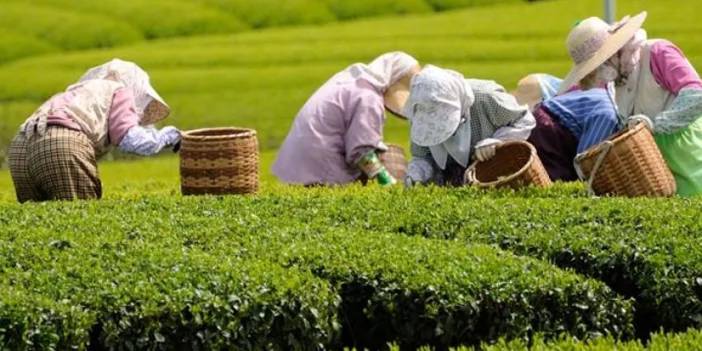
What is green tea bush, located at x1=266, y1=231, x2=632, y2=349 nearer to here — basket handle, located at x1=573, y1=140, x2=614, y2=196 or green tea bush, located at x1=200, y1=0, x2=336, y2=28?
basket handle, located at x1=573, y1=140, x2=614, y2=196

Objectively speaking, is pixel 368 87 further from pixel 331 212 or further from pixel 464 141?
pixel 331 212

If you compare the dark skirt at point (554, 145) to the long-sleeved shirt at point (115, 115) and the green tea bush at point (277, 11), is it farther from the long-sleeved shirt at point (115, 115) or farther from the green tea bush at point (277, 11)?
the green tea bush at point (277, 11)

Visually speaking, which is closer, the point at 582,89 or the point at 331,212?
the point at 331,212

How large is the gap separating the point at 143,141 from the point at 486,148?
2.31 m

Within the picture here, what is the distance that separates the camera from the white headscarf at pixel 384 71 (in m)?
12.3

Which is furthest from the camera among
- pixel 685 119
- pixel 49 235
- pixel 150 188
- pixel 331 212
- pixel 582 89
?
pixel 150 188

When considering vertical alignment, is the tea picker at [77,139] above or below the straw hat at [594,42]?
below

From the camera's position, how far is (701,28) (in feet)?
93.4

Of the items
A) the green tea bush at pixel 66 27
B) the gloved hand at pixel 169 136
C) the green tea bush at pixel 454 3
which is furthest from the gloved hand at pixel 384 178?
the green tea bush at pixel 454 3

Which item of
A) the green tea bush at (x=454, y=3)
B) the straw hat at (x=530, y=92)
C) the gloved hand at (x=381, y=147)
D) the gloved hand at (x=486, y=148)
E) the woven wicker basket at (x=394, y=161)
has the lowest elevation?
the green tea bush at (x=454, y=3)

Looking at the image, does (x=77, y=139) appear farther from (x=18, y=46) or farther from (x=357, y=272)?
(x=18, y=46)

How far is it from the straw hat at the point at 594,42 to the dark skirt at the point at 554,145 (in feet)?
2.45

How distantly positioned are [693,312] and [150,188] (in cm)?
733

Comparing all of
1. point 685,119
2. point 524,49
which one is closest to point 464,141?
point 685,119
